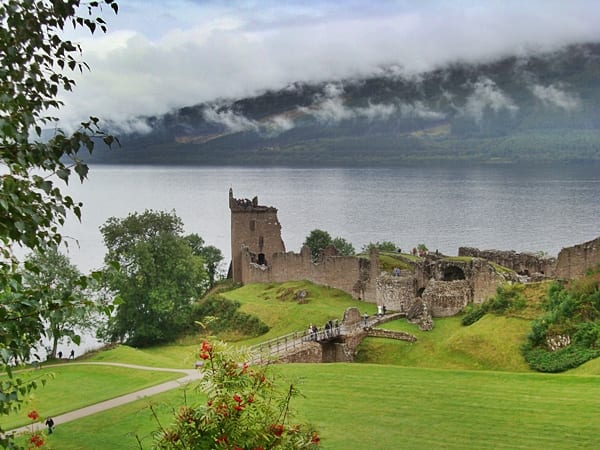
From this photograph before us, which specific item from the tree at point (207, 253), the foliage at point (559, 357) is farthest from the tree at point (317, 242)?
the foliage at point (559, 357)

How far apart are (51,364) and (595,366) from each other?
2559 cm

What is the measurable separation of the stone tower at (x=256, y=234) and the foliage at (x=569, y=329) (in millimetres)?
35213

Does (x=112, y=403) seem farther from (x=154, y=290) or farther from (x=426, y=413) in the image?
(x=154, y=290)

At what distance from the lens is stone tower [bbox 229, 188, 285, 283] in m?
64.1

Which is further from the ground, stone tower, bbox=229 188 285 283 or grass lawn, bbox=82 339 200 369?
stone tower, bbox=229 188 285 283

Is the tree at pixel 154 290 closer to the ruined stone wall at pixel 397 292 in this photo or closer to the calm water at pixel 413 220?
the ruined stone wall at pixel 397 292

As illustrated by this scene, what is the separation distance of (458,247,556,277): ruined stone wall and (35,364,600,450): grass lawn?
791 inches

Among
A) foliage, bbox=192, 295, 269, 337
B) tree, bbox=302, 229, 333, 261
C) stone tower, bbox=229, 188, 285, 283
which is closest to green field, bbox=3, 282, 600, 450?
foliage, bbox=192, 295, 269, 337

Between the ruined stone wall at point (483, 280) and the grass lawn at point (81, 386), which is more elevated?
the ruined stone wall at point (483, 280)

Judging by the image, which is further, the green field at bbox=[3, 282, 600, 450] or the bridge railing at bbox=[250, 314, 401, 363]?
the bridge railing at bbox=[250, 314, 401, 363]

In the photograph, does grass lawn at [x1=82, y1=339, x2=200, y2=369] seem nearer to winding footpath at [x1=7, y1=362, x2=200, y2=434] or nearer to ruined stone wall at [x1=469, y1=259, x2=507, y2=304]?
winding footpath at [x1=7, y1=362, x2=200, y2=434]

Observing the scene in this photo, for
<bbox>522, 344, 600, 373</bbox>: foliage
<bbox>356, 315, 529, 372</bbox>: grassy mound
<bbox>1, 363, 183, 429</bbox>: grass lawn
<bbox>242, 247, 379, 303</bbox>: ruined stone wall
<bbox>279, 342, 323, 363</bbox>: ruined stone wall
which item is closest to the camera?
<bbox>1, 363, 183, 429</bbox>: grass lawn

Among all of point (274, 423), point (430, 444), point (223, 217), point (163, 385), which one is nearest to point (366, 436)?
point (430, 444)

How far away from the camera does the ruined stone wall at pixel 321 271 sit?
161ft
